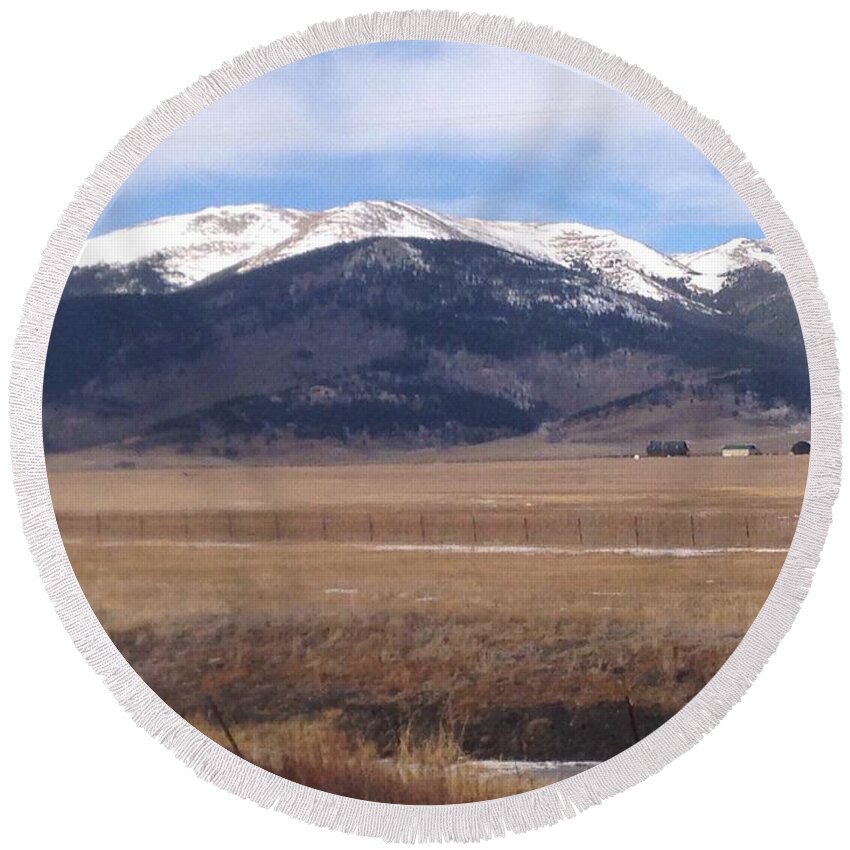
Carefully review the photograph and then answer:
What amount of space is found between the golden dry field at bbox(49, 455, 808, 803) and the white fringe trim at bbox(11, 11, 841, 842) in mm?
35

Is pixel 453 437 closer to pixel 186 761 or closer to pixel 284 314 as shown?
pixel 284 314

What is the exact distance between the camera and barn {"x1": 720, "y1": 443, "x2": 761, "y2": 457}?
9.91 feet

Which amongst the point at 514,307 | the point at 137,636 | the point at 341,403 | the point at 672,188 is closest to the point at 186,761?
the point at 137,636

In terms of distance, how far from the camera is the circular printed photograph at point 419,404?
2998 mm

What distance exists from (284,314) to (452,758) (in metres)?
1.06

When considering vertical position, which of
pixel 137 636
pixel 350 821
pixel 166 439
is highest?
pixel 166 439

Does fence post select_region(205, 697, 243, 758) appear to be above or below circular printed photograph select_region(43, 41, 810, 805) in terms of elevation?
below

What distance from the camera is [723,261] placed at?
9.99 ft

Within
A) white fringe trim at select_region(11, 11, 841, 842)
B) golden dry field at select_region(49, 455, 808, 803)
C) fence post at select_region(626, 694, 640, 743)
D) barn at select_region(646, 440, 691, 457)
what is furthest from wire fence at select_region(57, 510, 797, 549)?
fence post at select_region(626, 694, 640, 743)

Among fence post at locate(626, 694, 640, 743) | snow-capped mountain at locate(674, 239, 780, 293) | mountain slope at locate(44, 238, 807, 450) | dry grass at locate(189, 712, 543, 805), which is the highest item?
snow-capped mountain at locate(674, 239, 780, 293)

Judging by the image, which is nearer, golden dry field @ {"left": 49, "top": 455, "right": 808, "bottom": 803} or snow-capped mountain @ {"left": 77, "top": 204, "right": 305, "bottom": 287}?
golden dry field @ {"left": 49, "top": 455, "right": 808, "bottom": 803}

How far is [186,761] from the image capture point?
3014 millimetres

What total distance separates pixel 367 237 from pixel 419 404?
393mm

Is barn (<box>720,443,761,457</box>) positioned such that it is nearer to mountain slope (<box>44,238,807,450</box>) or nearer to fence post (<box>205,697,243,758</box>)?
mountain slope (<box>44,238,807,450</box>)
